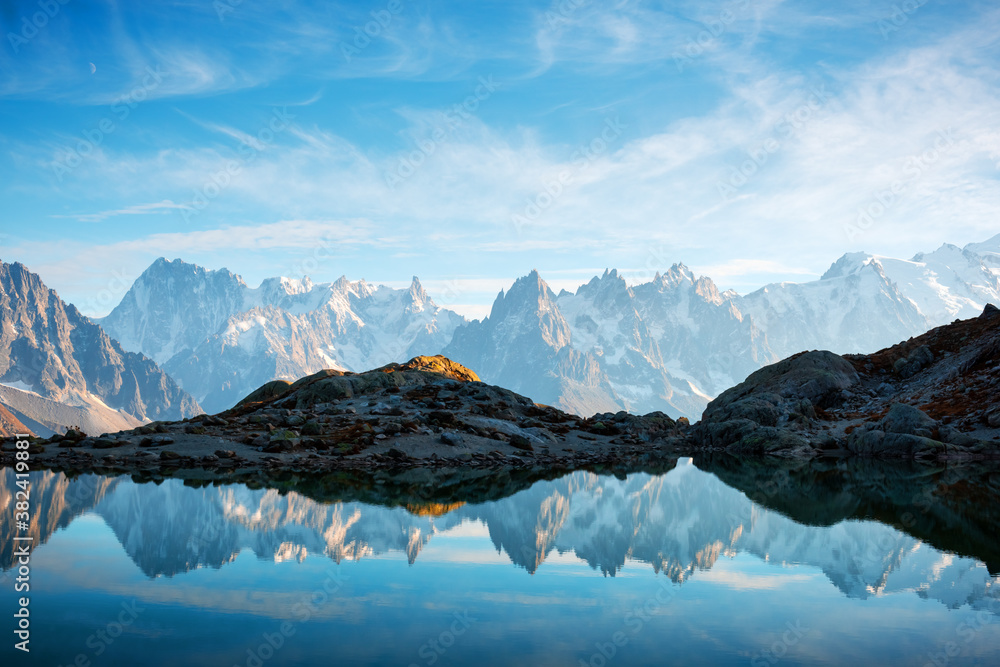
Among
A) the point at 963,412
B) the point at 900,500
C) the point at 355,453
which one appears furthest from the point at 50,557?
the point at 963,412

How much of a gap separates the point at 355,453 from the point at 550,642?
35.8 m

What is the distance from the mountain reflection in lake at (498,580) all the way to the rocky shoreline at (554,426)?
14.6m

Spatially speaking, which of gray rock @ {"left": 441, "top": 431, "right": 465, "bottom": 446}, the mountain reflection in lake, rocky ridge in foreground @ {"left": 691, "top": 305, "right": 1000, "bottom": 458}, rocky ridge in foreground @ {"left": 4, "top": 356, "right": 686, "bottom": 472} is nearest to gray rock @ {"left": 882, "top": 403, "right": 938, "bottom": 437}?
rocky ridge in foreground @ {"left": 691, "top": 305, "right": 1000, "bottom": 458}

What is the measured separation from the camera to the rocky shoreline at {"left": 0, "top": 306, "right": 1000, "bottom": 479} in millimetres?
46281

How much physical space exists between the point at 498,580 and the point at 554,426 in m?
53.5

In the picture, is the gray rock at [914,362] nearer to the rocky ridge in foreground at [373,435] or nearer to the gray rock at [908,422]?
the gray rock at [908,422]

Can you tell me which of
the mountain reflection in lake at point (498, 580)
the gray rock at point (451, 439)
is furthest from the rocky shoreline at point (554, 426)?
the mountain reflection in lake at point (498, 580)

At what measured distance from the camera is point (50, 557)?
1912 centimetres

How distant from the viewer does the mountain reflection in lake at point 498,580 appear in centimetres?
1293

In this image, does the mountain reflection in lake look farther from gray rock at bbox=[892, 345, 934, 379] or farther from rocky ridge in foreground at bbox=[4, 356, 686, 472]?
gray rock at bbox=[892, 345, 934, 379]

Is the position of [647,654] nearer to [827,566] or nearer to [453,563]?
[453,563]

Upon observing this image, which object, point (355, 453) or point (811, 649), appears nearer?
point (811, 649)

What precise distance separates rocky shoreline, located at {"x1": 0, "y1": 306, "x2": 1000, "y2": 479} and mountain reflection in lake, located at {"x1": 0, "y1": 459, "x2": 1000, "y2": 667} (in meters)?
14.6

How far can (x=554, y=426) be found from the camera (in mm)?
71188
